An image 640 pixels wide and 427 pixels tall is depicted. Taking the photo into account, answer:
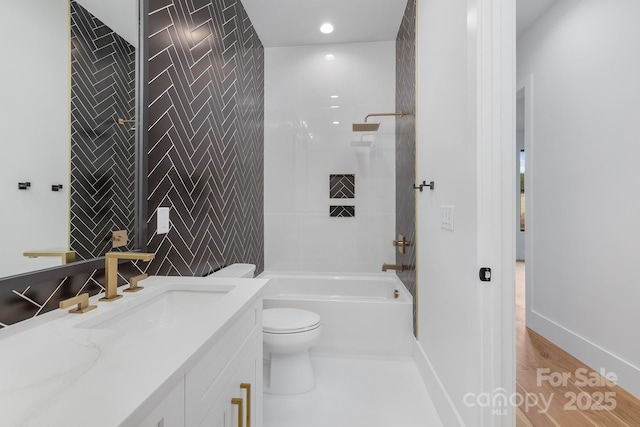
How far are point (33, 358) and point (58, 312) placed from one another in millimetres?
318

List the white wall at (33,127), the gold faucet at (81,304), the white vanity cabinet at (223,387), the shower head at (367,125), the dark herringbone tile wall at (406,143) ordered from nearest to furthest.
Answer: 1. the white vanity cabinet at (223,387)
2. the white wall at (33,127)
3. the gold faucet at (81,304)
4. the dark herringbone tile wall at (406,143)
5. the shower head at (367,125)

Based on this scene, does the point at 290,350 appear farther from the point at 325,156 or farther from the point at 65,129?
the point at 325,156

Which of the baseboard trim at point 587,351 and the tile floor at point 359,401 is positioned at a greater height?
the baseboard trim at point 587,351

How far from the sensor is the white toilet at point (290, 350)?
5.87 ft

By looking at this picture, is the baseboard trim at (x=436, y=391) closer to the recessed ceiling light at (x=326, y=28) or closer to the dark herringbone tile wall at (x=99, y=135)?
the dark herringbone tile wall at (x=99, y=135)

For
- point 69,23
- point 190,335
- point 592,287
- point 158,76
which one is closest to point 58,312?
point 190,335

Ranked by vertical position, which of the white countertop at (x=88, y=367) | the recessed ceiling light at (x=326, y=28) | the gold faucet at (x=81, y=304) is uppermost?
the recessed ceiling light at (x=326, y=28)

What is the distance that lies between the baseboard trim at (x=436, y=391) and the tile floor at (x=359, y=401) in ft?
0.15

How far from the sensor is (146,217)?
4.27 ft

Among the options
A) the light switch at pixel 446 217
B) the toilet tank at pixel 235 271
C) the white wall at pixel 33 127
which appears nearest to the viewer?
the white wall at pixel 33 127

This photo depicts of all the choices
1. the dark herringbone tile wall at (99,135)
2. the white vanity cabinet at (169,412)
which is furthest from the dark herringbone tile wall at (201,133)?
the white vanity cabinet at (169,412)

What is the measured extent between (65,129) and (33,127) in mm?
93

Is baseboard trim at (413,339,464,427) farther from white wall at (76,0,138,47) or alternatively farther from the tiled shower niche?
white wall at (76,0,138,47)

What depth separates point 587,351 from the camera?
2.08m
